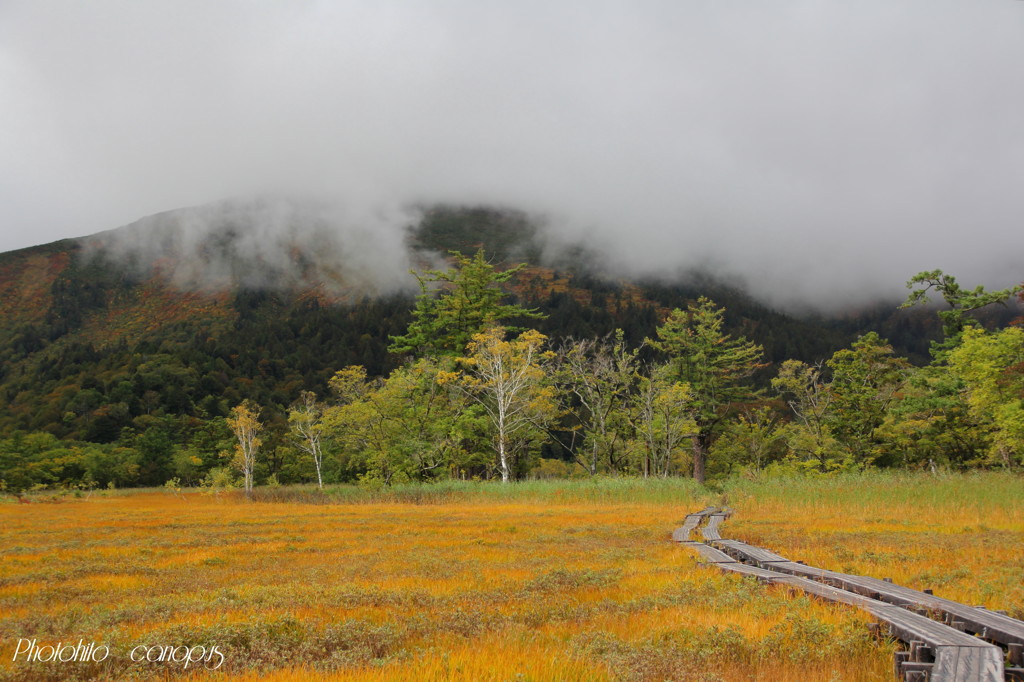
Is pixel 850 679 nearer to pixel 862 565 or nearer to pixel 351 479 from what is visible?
pixel 862 565

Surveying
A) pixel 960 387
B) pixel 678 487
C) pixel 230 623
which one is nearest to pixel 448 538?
pixel 230 623

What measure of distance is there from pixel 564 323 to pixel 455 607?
155836 millimetres

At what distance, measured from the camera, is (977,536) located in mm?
16672

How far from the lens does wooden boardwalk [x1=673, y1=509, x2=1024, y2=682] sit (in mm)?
5148

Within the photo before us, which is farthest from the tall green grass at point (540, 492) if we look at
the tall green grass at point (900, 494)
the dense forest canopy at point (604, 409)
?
the dense forest canopy at point (604, 409)

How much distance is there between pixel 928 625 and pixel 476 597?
5.96 metres

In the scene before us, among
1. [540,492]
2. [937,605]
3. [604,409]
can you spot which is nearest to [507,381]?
[540,492]

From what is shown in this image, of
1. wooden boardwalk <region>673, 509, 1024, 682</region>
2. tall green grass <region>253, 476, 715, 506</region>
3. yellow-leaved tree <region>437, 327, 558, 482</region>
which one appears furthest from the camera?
yellow-leaved tree <region>437, 327, 558, 482</region>

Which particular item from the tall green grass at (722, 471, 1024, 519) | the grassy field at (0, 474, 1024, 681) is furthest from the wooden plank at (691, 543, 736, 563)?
the tall green grass at (722, 471, 1024, 519)

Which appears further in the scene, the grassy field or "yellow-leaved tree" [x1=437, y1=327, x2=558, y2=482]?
"yellow-leaved tree" [x1=437, y1=327, x2=558, y2=482]

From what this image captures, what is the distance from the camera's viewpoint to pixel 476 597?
946 cm

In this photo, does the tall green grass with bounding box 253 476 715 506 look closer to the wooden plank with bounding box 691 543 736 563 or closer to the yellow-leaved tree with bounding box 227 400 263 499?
the wooden plank with bounding box 691 543 736 563

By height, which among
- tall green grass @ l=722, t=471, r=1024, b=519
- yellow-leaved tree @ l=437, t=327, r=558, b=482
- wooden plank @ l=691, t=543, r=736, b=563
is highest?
yellow-leaved tree @ l=437, t=327, r=558, b=482

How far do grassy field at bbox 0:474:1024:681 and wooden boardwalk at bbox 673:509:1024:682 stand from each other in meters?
0.37
